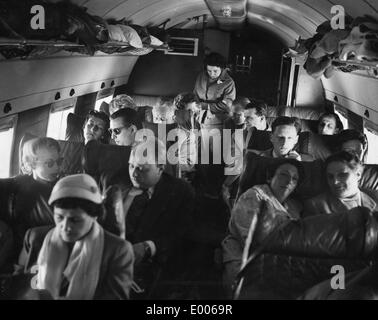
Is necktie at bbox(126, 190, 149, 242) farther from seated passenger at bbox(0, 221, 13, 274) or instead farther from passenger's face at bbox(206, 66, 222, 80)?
passenger's face at bbox(206, 66, 222, 80)

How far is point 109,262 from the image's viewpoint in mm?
2930

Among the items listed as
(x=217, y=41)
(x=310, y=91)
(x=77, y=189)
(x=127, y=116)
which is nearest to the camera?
(x=77, y=189)

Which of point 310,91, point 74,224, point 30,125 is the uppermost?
point 310,91

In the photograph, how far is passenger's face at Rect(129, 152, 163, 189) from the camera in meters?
3.33

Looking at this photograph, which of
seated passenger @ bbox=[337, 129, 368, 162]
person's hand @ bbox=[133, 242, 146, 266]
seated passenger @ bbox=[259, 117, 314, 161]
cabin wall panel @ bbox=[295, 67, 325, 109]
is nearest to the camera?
person's hand @ bbox=[133, 242, 146, 266]

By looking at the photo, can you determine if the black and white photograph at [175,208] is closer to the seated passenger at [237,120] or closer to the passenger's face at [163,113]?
the seated passenger at [237,120]

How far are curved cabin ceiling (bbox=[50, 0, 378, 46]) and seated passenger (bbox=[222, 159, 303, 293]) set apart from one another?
5.58 feet

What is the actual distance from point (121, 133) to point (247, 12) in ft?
→ 19.6

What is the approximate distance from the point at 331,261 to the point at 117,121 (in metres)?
2.34

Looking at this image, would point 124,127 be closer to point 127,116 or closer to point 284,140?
point 127,116

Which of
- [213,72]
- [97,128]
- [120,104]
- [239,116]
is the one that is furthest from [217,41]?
[97,128]

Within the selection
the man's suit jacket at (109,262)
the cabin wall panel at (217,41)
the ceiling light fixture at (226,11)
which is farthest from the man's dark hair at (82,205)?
the cabin wall panel at (217,41)

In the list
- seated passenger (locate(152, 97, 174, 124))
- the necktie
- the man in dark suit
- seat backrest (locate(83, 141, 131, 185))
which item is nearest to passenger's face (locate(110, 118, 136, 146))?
seat backrest (locate(83, 141, 131, 185))

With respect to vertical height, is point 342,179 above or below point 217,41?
below
